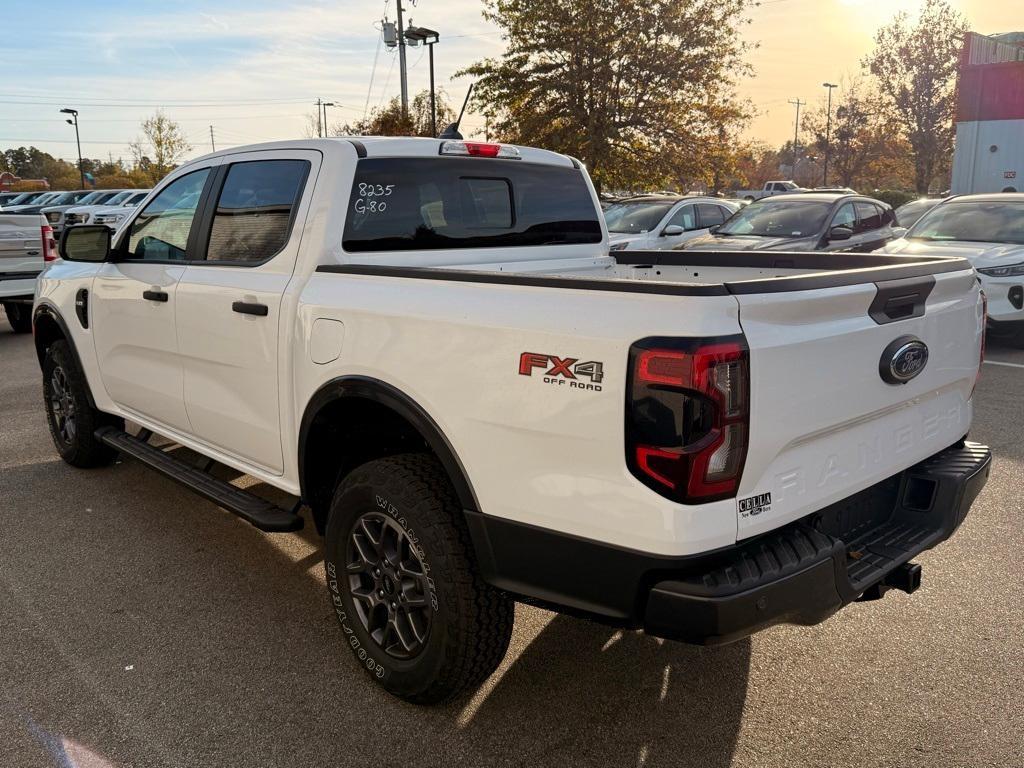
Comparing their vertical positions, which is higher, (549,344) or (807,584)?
(549,344)

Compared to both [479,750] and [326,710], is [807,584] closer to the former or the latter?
[479,750]

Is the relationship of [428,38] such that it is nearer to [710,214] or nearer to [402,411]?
[710,214]

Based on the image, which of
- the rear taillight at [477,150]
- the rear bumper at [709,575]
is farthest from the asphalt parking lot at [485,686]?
the rear taillight at [477,150]

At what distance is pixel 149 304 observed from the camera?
A: 4148 mm

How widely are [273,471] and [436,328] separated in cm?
130

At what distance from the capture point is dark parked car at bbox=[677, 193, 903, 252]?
11.2 metres

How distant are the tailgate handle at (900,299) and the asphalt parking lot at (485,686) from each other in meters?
1.33

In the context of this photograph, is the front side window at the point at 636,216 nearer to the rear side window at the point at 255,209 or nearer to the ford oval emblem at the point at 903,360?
the rear side window at the point at 255,209

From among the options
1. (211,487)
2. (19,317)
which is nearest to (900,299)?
(211,487)

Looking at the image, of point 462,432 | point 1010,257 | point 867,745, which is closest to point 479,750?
point 462,432

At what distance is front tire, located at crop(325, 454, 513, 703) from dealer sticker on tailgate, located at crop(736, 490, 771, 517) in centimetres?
81

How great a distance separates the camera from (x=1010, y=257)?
28.7 feet

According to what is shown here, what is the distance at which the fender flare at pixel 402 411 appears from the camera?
258cm

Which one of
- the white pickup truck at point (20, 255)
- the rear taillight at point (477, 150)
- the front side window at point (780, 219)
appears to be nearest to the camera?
the rear taillight at point (477, 150)
